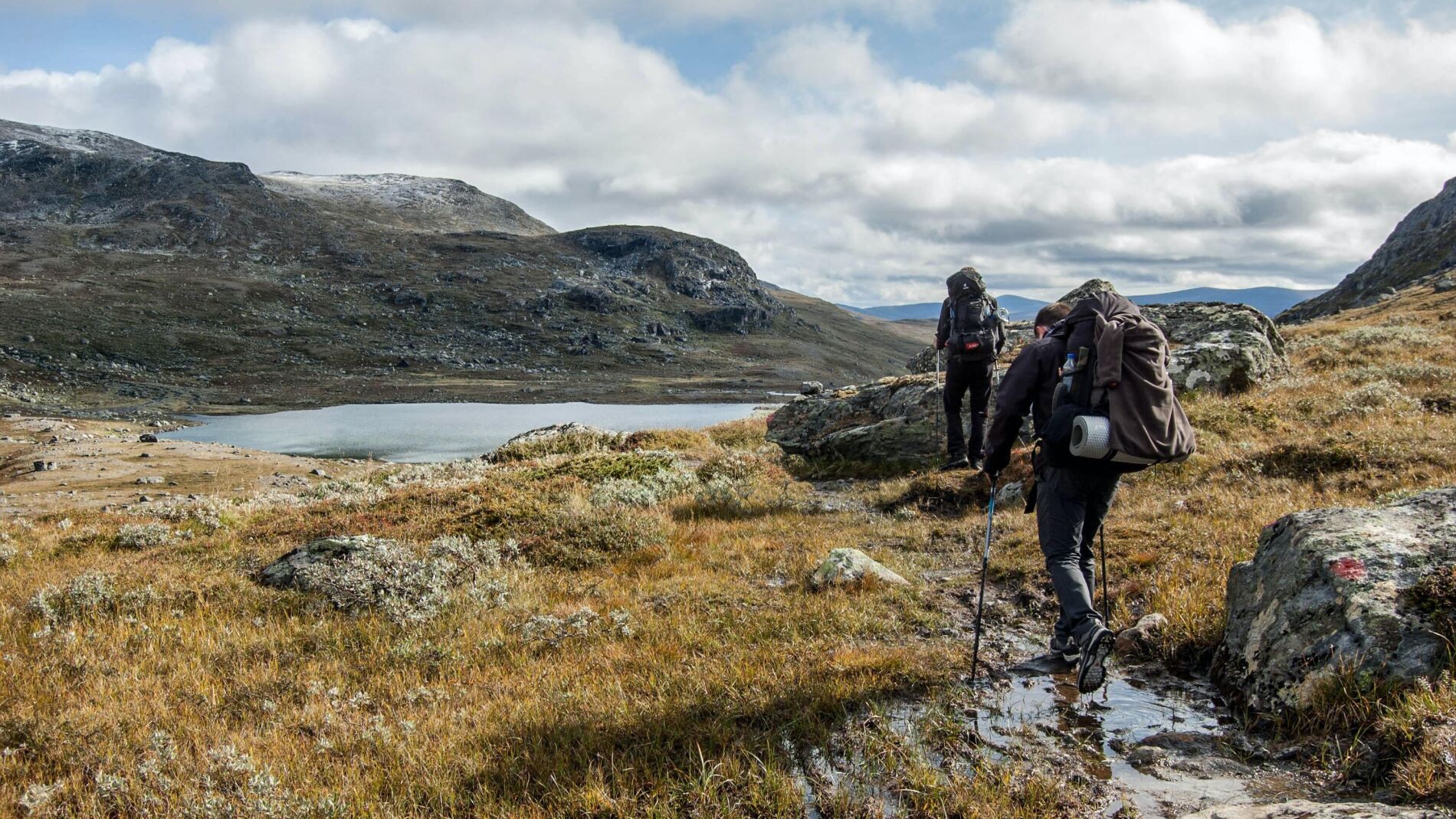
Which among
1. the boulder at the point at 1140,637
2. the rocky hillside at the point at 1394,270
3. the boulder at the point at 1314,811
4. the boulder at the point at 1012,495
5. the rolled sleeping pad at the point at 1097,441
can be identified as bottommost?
the boulder at the point at 1140,637

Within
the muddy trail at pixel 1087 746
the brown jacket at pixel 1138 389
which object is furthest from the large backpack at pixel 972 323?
the muddy trail at pixel 1087 746

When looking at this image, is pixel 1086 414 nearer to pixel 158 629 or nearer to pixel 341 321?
pixel 158 629

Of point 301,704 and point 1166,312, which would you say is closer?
point 301,704

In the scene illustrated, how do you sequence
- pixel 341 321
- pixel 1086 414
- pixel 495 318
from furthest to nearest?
1. pixel 495 318
2. pixel 341 321
3. pixel 1086 414

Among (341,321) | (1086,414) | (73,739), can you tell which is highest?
(341,321)

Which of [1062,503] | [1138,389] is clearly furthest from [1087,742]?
[1138,389]

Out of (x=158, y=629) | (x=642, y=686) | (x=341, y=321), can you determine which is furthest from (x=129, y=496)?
(x=341, y=321)

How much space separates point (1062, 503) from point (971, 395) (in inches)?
336

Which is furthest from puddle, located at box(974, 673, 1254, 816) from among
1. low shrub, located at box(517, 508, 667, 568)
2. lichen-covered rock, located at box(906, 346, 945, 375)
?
lichen-covered rock, located at box(906, 346, 945, 375)

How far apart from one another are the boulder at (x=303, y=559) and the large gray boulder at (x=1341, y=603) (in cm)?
974

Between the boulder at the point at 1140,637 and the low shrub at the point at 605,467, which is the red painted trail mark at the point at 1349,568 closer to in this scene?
the boulder at the point at 1140,637

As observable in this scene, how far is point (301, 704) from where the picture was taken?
581cm

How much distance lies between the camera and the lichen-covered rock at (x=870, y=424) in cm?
1708

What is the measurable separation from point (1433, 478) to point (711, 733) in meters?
10.2
